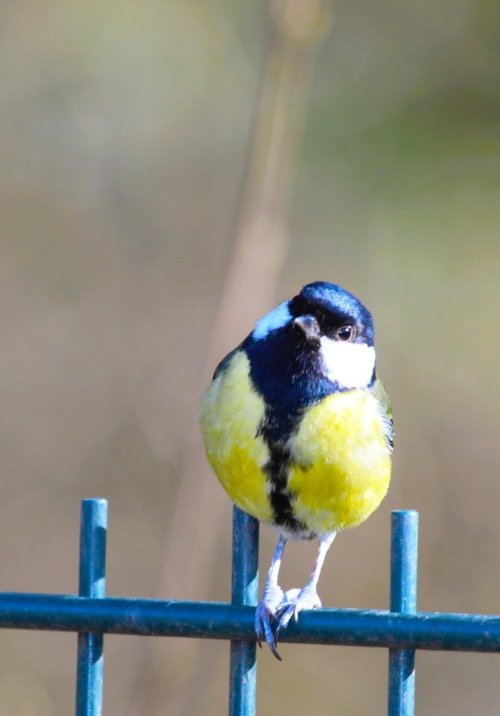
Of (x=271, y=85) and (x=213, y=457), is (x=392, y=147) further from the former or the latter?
(x=213, y=457)

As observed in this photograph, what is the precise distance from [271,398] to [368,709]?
94.3 inches

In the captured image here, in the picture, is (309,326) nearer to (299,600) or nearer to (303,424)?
(303,424)

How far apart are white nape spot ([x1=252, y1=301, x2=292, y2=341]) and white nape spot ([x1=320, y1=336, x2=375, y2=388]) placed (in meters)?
0.09

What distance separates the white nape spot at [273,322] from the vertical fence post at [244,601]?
2.30 ft

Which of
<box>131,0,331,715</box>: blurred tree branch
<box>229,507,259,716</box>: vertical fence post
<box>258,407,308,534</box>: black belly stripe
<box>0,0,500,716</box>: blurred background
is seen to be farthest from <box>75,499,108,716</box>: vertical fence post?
<box>0,0,500,716</box>: blurred background

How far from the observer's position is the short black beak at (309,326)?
7.82ft

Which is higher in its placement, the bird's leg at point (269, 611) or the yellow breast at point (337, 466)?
the yellow breast at point (337, 466)

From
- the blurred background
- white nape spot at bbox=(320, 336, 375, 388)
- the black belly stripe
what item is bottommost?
the black belly stripe

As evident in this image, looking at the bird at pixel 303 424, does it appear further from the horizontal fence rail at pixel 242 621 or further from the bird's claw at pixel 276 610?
the horizontal fence rail at pixel 242 621

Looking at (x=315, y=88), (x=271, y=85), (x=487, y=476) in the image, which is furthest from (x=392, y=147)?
(x=271, y=85)

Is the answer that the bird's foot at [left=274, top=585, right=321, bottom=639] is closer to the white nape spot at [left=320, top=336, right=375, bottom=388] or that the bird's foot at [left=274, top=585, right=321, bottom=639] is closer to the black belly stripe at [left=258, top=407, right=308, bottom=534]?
the black belly stripe at [left=258, top=407, right=308, bottom=534]

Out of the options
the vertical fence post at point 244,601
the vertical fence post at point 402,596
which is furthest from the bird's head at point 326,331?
the vertical fence post at point 402,596

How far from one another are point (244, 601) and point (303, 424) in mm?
611

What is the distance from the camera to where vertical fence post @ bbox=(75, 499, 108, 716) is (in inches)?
68.5
